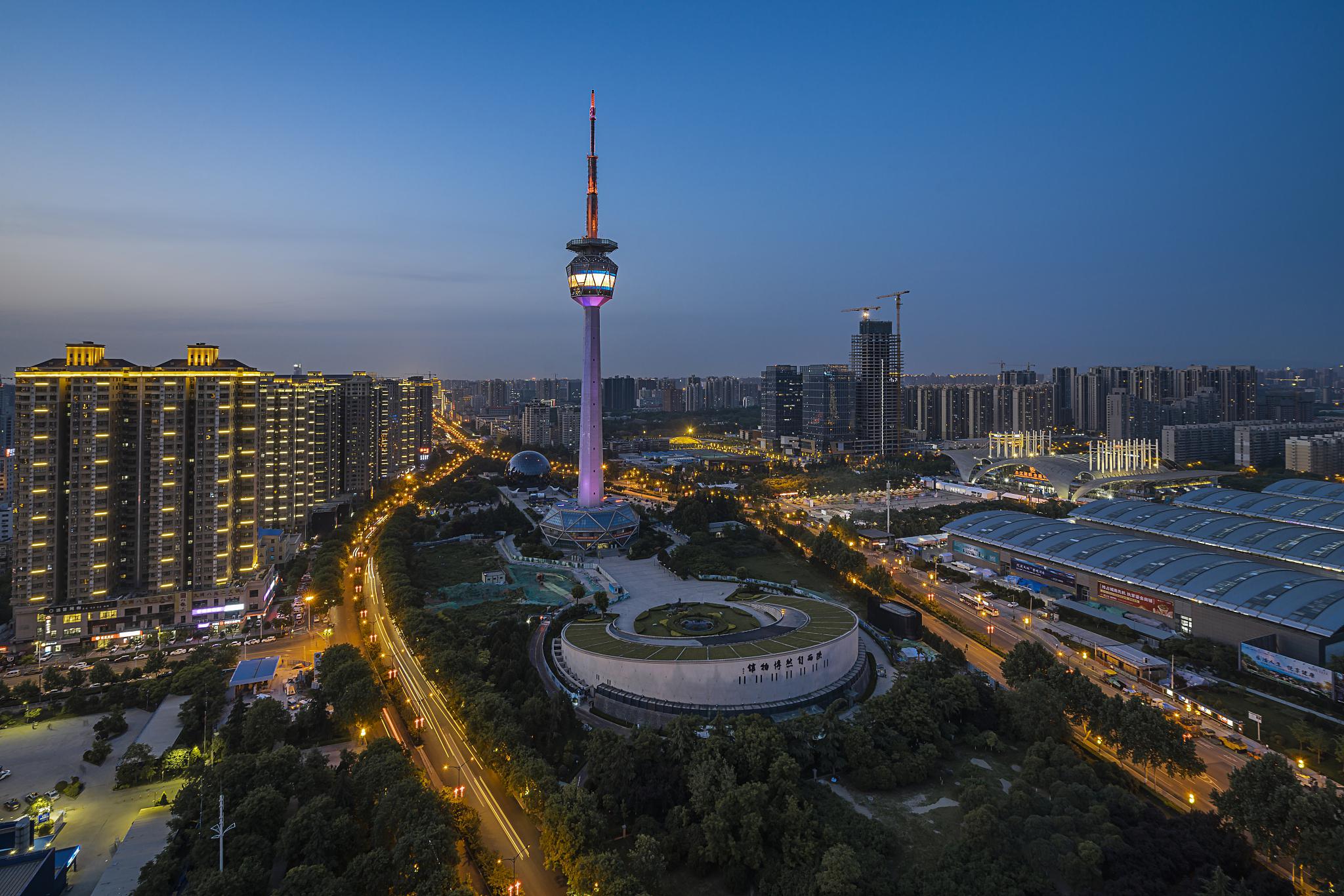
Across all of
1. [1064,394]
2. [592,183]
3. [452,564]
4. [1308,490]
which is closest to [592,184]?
[592,183]

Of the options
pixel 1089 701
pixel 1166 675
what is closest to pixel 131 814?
pixel 1089 701

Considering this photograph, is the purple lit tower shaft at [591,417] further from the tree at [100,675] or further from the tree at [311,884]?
the tree at [311,884]

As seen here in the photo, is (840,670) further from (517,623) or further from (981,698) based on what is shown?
(517,623)

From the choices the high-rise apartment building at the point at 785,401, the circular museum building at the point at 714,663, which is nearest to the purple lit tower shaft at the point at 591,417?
the circular museum building at the point at 714,663

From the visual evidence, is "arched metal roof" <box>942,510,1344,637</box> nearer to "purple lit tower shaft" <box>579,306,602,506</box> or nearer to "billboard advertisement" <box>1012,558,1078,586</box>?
"billboard advertisement" <box>1012,558,1078,586</box>

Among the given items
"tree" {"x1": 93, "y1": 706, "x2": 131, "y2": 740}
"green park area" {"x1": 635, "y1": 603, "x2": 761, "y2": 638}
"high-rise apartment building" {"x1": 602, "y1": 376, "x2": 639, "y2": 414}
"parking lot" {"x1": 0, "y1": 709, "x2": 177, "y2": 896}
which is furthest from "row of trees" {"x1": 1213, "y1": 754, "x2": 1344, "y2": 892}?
"high-rise apartment building" {"x1": 602, "y1": 376, "x2": 639, "y2": 414}

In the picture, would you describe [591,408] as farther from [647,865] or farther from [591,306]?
[647,865]

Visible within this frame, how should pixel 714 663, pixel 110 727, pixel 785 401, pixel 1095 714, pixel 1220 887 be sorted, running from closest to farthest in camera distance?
pixel 1220 887, pixel 1095 714, pixel 110 727, pixel 714 663, pixel 785 401
